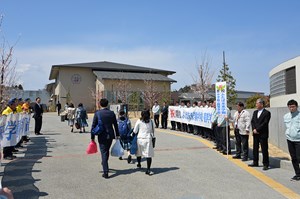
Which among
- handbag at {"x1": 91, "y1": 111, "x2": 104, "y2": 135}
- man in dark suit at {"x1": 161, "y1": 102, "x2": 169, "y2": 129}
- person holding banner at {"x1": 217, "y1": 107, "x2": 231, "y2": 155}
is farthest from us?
man in dark suit at {"x1": 161, "y1": 102, "x2": 169, "y2": 129}

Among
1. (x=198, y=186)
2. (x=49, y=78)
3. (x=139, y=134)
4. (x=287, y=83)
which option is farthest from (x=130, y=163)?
(x=49, y=78)

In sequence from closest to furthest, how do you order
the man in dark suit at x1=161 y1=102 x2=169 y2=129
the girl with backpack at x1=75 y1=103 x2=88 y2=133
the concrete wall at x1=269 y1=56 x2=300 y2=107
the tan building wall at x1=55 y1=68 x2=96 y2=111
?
the girl with backpack at x1=75 y1=103 x2=88 y2=133, the concrete wall at x1=269 y1=56 x2=300 y2=107, the man in dark suit at x1=161 y1=102 x2=169 y2=129, the tan building wall at x1=55 y1=68 x2=96 y2=111

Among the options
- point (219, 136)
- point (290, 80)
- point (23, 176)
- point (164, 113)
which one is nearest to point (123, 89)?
point (164, 113)

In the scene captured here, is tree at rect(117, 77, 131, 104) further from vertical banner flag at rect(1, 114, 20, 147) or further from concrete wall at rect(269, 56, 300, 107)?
vertical banner flag at rect(1, 114, 20, 147)

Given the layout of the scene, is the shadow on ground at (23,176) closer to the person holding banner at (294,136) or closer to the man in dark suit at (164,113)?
the person holding banner at (294,136)

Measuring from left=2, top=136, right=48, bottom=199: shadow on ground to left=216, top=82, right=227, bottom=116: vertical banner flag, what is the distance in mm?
6341

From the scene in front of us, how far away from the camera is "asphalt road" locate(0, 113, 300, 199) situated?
6.26m

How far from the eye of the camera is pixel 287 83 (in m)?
19.9

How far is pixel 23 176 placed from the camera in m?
7.59

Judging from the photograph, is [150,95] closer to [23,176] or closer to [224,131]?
[224,131]

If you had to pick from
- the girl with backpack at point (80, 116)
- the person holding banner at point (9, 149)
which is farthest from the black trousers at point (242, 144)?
the girl with backpack at point (80, 116)

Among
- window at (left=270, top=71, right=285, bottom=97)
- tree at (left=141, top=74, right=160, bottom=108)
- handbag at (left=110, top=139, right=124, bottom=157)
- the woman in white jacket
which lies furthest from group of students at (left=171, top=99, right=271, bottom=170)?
tree at (left=141, top=74, right=160, bottom=108)

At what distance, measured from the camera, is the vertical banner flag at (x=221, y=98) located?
11.0 m

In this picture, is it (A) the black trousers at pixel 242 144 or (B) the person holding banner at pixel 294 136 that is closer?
(B) the person holding banner at pixel 294 136
